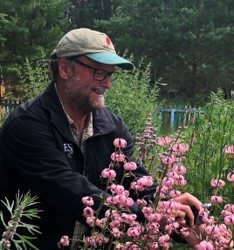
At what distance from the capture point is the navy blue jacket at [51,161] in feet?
6.80

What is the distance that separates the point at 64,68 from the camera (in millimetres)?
2492

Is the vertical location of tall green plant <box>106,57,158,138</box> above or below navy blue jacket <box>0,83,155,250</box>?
below

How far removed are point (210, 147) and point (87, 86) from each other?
1442mm

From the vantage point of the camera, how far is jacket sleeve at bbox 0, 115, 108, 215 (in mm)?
2033

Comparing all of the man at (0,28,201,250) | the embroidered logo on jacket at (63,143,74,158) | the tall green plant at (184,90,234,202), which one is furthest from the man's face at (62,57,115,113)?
the tall green plant at (184,90,234,202)

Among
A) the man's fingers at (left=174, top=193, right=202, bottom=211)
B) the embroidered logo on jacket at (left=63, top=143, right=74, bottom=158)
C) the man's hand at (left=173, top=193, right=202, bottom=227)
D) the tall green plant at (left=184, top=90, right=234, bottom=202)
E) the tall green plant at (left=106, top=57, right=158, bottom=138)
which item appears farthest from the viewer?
the tall green plant at (left=106, top=57, right=158, bottom=138)

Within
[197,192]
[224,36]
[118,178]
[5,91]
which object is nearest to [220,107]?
[197,192]

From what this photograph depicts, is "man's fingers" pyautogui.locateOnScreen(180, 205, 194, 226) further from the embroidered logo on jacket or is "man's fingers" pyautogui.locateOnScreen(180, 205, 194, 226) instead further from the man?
the embroidered logo on jacket

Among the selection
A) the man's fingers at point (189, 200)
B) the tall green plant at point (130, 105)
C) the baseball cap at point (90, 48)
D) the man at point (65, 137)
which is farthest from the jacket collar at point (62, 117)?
the tall green plant at point (130, 105)

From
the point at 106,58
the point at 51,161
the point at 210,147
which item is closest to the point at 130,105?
the point at 210,147

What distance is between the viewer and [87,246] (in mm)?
1630

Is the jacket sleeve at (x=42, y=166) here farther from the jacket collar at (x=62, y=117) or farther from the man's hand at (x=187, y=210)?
the man's hand at (x=187, y=210)

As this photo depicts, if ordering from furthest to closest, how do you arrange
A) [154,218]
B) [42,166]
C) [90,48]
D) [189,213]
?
1. [90,48]
2. [42,166]
3. [189,213]
4. [154,218]

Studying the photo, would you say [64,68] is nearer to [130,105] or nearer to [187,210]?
[187,210]
